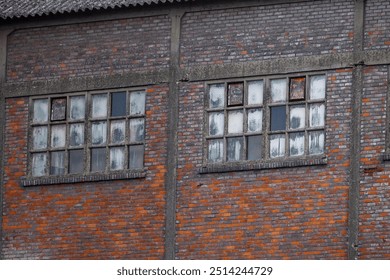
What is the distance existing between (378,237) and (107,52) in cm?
647

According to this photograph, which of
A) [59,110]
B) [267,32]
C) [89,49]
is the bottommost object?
[59,110]

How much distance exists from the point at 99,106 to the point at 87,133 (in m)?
0.55

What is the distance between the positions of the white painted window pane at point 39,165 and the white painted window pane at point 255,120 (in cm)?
416

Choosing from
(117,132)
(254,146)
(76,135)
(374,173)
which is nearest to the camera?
(374,173)

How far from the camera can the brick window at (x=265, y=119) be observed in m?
36.0

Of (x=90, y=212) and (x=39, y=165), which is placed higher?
(x=39, y=165)

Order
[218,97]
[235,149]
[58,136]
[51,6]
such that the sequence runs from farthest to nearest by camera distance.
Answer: [51,6] → [58,136] → [218,97] → [235,149]

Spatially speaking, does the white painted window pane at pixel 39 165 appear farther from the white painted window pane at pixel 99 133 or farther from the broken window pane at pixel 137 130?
the broken window pane at pixel 137 130

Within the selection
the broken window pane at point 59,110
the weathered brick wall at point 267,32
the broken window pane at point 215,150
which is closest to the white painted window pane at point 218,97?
the weathered brick wall at point 267,32

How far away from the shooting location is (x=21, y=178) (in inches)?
1496

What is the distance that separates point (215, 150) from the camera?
120 feet

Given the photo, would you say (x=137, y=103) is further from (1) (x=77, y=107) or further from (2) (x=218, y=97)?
(2) (x=218, y=97)

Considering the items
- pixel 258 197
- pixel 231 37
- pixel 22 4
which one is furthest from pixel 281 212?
pixel 22 4

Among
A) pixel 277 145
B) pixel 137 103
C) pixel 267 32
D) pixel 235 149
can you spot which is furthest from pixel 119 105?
pixel 277 145
